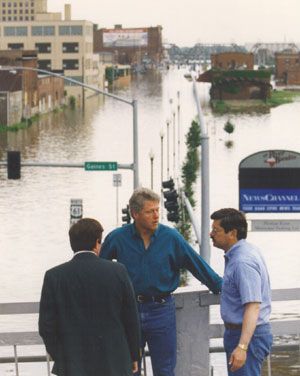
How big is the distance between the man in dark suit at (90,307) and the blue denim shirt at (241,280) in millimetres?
798

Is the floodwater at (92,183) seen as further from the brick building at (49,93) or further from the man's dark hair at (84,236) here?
the brick building at (49,93)

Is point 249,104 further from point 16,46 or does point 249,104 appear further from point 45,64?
point 16,46

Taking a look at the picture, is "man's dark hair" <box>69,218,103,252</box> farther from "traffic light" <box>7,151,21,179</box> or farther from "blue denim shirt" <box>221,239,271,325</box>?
"traffic light" <box>7,151,21,179</box>

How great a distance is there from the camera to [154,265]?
8.24m

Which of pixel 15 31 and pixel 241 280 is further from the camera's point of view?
pixel 15 31

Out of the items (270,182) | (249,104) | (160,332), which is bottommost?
(249,104)

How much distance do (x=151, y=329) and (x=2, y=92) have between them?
9182 cm

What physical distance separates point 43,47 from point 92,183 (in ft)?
331

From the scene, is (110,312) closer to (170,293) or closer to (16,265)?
(170,293)

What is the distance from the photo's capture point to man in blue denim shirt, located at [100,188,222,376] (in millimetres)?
8227

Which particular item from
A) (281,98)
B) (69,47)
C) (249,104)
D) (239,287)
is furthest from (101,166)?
(281,98)

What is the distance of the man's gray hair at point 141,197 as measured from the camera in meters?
8.13

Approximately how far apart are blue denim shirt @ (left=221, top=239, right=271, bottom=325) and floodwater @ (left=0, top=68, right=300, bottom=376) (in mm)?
1564

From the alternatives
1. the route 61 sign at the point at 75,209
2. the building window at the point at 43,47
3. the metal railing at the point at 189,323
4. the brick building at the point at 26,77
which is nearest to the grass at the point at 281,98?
the building window at the point at 43,47
